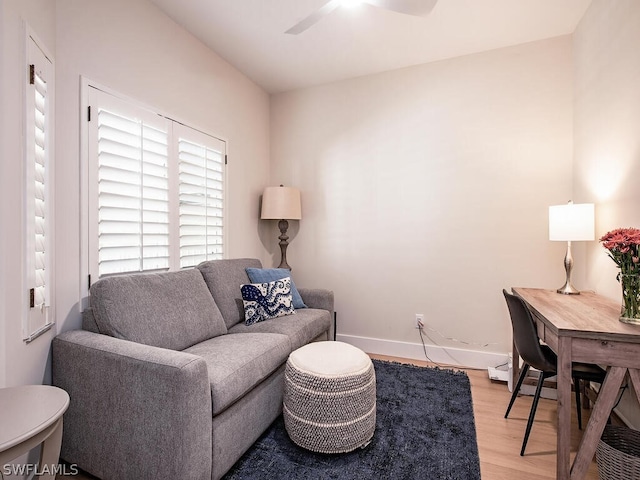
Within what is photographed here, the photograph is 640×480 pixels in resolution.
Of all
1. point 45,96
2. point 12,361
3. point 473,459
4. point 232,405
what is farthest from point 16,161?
point 473,459

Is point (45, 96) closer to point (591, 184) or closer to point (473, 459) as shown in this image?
point (473, 459)

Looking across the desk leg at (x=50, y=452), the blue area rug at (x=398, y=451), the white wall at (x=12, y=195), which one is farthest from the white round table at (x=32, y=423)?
the blue area rug at (x=398, y=451)

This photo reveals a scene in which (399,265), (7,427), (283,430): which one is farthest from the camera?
(399,265)

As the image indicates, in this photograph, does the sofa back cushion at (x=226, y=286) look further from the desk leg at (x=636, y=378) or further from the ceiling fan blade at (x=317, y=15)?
the desk leg at (x=636, y=378)

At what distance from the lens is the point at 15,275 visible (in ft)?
4.53

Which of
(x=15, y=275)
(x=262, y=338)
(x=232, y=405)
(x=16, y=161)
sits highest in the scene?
(x=16, y=161)

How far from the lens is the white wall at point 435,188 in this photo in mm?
2771

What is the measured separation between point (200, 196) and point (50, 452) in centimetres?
199

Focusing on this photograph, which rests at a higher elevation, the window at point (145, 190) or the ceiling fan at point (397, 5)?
the ceiling fan at point (397, 5)

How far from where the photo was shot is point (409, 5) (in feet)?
5.85

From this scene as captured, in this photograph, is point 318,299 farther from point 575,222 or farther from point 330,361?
point 575,222

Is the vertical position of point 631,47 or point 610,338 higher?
point 631,47

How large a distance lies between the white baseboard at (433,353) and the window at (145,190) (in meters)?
1.76

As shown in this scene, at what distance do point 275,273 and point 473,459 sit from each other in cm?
188
